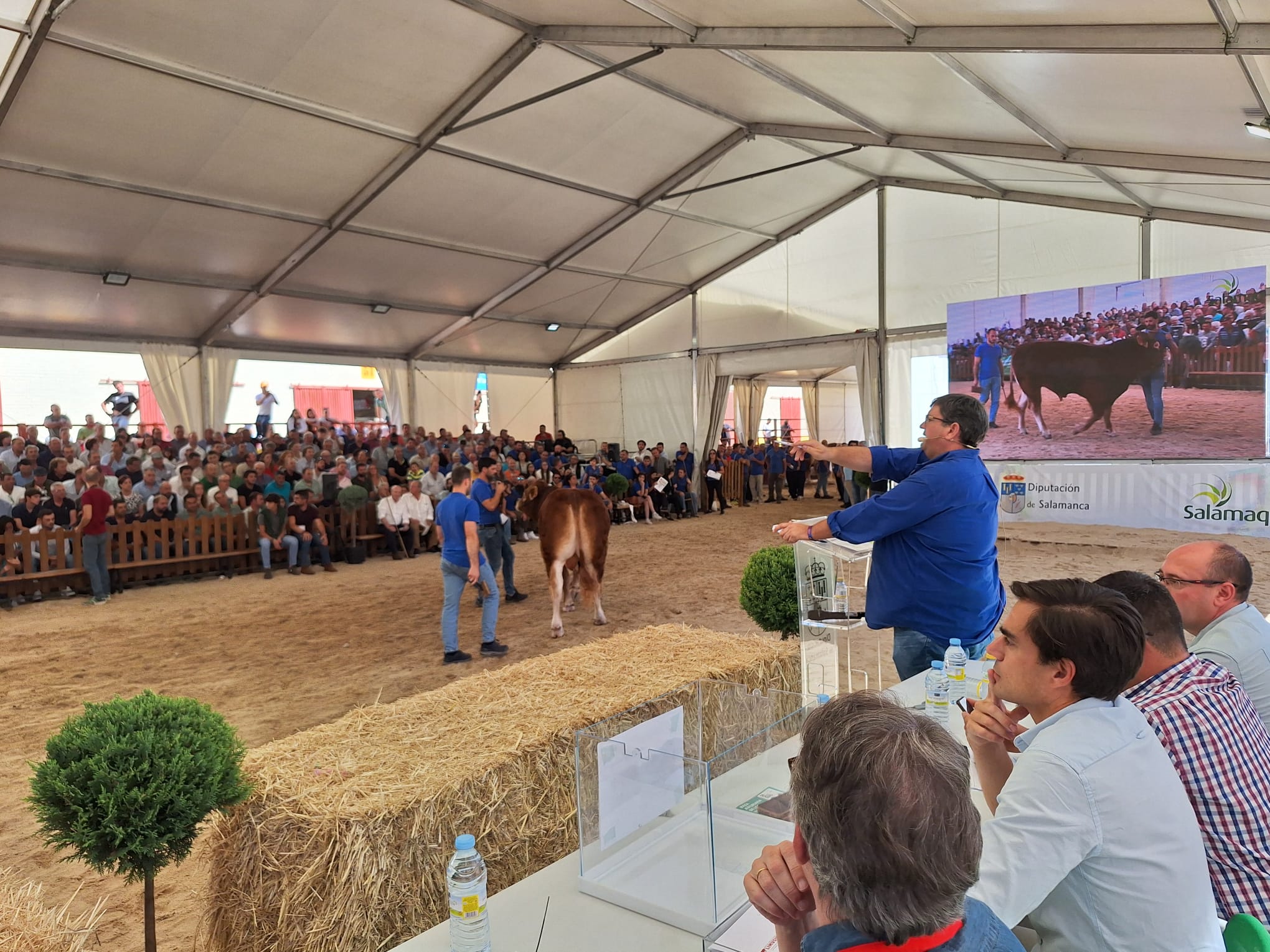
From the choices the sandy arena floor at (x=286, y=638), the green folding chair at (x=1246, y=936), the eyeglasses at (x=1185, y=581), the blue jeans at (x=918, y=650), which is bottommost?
the sandy arena floor at (x=286, y=638)

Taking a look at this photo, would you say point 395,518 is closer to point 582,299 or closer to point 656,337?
point 582,299

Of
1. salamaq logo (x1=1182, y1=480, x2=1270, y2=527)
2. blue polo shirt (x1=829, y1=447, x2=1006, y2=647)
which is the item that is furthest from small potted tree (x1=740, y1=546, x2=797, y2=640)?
salamaq logo (x1=1182, y1=480, x2=1270, y2=527)

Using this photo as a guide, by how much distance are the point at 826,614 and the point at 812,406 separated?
23789mm

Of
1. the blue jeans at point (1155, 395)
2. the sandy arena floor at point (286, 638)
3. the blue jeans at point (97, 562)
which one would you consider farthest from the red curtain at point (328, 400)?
the blue jeans at point (1155, 395)

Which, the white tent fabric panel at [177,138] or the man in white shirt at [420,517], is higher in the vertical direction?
the white tent fabric panel at [177,138]

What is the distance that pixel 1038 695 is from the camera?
1630 millimetres

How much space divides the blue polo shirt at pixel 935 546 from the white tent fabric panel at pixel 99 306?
13623mm

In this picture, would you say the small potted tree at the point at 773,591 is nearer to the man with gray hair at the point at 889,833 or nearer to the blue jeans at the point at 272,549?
the man with gray hair at the point at 889,833

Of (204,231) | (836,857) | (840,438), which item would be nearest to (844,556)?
(836,857)

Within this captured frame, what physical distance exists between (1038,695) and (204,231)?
13.3 meters

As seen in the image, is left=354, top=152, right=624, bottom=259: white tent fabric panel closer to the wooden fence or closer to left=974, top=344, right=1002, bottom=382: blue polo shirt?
the wooden fence

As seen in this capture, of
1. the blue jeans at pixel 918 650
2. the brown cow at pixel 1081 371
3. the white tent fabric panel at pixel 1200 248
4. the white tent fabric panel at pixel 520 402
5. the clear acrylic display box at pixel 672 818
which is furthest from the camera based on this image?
the white tent fabric panel at pixel 520 402

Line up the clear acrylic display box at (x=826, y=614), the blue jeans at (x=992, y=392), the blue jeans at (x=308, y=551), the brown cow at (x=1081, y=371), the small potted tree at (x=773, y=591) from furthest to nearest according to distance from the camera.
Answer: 1. the blue jeans at (x=992, y=392)
2. the brown cow at (x=1081, y=371)
3. the blue jeans at (x=308, y=551)
4. the small potted tree at (x=773, y=591)
5. the clear acrylic display box at (x=826, y=614)

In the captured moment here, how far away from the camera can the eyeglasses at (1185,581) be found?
254 centimetres
